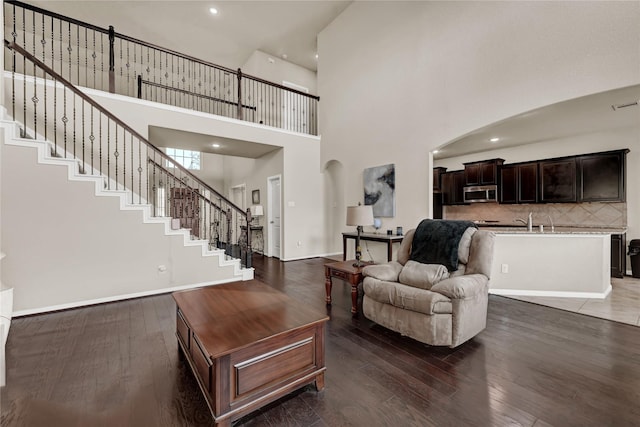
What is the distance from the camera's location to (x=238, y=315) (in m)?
1.88

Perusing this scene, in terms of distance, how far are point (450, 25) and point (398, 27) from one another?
1.08 meters

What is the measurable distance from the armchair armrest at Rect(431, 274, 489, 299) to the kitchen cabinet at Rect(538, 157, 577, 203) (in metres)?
4.21

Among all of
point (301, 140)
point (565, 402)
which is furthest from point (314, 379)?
point (301, 140)

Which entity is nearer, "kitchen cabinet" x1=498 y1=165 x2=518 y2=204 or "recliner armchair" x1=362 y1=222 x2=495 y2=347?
"recliner armchair" x1=362 y1=222 x2=495 y2=347

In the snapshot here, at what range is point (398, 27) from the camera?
5047 mm

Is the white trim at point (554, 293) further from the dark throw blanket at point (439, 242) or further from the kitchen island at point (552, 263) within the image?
the dark throw blanket at point (439, 242)

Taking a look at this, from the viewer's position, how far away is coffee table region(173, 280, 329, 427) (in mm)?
1451

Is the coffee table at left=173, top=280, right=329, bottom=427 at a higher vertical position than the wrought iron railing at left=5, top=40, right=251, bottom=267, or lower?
lower

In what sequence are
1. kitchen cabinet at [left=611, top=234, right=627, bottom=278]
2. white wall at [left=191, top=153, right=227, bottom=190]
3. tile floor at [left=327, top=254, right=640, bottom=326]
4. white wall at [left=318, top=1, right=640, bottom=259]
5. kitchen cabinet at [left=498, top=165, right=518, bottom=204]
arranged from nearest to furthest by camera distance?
1. tile floor at [left=327, top=254, right=640, bottom=326]
2. white wall at [left=318, top=1, right=640, bottom=259]
3. kitchen cabinet at [left=611, top=234, right=627, bottom=278]
4. kitchen cabinet at [left=498, top=165, right=518, bottom=204]
5. white wall at [left=191, top=153, right=227, bottom=190]

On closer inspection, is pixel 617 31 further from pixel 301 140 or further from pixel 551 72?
pixel 301 140

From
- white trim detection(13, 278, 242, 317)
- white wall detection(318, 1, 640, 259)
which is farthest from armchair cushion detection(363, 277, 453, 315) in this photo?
white trim detection(13, 278, 242, 317)

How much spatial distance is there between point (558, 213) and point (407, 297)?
5083 millimetres

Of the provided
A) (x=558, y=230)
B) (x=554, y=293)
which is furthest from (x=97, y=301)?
(x=558, y=230)

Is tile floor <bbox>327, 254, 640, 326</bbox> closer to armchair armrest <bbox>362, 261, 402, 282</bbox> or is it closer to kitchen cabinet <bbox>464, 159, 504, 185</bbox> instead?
armchair armrest <bbox>362, 261, 402, 282</bbox>
